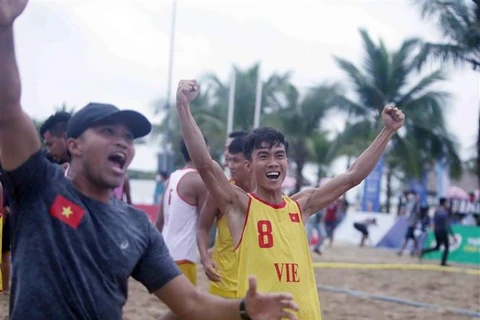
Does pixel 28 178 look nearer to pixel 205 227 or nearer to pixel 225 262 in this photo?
pixel 225 262

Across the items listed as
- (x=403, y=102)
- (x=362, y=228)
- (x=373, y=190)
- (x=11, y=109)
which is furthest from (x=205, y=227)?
(x=403, y=102)

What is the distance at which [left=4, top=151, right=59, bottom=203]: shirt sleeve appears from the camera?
8.63ft

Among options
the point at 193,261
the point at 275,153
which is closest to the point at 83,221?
the point at 275,153

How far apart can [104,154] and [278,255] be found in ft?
5.85

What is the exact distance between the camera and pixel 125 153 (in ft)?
9.60

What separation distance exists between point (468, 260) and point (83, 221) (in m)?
19.8

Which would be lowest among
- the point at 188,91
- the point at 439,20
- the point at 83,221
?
the point at 83,221

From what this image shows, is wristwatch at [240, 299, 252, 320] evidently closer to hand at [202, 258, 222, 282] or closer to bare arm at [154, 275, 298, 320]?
bare arm at [154, 275, 298, 320]

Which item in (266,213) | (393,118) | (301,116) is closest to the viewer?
(266,213)

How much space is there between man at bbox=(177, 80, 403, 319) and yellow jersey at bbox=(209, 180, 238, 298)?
1.09 meters

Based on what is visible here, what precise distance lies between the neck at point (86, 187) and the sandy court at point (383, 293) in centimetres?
428

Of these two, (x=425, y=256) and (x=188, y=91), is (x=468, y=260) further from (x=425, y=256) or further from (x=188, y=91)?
(x=188, y=91)

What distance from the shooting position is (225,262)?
19.1 ft

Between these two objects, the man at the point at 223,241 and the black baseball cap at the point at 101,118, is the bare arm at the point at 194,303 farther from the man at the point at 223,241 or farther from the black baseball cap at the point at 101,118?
the man at the point at 223,241
